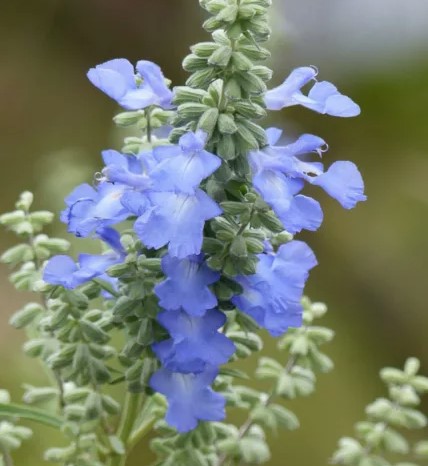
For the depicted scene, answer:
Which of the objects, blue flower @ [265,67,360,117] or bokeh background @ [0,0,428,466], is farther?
bokeh background @ [0,0,428,466]

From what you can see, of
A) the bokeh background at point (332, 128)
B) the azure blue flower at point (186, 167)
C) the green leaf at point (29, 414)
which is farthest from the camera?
the bokeh background at point (332, 128)

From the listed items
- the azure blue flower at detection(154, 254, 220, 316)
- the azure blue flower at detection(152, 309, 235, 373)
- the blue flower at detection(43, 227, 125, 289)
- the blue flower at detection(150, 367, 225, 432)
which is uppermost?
the blue flower at detection(43, 227, 125, 289)

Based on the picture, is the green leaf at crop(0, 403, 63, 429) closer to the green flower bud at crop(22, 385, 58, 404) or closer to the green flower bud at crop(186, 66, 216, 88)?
the green flower bud at crop(22, 385, 58, 404)

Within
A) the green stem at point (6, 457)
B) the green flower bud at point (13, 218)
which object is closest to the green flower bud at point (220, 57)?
the green flower bud at point (13, 218)

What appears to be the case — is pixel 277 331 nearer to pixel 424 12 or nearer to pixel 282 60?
pixel 282 60

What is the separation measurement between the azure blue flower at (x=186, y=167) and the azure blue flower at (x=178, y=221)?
0.01 meters

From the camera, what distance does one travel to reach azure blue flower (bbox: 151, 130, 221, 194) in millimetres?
590

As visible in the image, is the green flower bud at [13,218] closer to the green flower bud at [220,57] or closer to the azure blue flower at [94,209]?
the azure blue flower at [94,209]

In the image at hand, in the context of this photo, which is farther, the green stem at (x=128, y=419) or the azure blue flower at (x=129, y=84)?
the green stem at (x=128, y=419)

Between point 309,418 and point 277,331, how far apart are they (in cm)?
103

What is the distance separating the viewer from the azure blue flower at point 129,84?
65 cm

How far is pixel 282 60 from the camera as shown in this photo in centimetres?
203

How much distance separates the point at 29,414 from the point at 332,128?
1.45 meters

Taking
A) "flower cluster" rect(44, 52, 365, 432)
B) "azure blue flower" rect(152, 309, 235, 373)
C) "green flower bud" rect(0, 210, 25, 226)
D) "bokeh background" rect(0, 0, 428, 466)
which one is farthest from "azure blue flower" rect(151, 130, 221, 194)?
"bokeh background" rect(0, 0, 428, 466)
